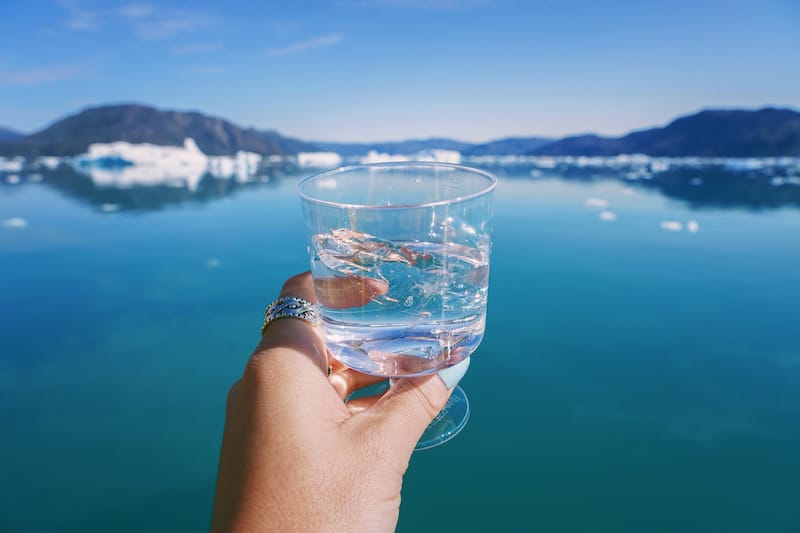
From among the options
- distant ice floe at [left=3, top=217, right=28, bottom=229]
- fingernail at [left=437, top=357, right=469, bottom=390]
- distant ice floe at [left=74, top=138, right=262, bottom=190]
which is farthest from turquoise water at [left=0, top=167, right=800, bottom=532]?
distant ice floe at [left=74, top=138, right=262, bottom=190]

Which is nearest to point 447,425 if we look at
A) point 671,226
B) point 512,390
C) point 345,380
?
point 345,380

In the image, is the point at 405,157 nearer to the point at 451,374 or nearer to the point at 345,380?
the point at 345,380

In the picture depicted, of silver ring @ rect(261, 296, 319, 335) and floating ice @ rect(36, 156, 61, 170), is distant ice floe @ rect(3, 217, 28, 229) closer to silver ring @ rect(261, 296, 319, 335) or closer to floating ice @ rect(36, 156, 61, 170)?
silver ring @ rect(261, 296, 319, 335)

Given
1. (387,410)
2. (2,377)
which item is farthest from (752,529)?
(2,377)

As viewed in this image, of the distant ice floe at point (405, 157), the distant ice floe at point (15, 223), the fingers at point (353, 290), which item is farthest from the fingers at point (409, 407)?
the distant ice floe at point (15, 223)

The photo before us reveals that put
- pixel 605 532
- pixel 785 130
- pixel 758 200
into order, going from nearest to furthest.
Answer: pixel 605 532 → pixel 758 200 → pixel 785 130

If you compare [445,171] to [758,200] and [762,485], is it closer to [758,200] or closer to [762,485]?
[762,485]
